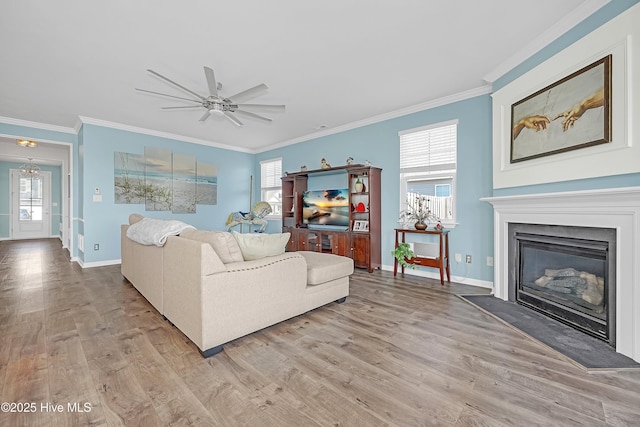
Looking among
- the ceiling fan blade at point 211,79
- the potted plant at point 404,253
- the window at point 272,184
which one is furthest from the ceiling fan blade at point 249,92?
the window at point 272,184

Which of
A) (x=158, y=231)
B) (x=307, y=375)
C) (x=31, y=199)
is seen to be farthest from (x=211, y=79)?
(x=31, y=199)

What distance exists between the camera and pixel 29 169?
A: 802 centimetres

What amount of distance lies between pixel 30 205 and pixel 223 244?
1117cm

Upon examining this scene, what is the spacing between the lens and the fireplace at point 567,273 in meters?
2.07

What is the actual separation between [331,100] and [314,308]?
2972 mm

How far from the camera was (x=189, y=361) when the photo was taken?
1813 millimetres

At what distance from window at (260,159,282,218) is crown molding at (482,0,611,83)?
467 centimetres

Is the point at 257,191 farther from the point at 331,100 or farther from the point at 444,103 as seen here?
the point at 444,103

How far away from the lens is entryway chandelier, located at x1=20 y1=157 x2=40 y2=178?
26.4ft

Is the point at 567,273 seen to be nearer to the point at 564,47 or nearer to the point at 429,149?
the point at 564,47

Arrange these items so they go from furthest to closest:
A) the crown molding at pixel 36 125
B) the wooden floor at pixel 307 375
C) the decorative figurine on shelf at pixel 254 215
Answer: the decorative figurine on shelf at pixel 254 215 → the crown molding at pixel 36 125 → the wooden floor at pixel 307 375

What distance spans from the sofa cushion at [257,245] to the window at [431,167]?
106 inches

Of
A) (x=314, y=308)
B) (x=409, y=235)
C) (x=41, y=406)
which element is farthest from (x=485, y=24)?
(x=41, y=406)

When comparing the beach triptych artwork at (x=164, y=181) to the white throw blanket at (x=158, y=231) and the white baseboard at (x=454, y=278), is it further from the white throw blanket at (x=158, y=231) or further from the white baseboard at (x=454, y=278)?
the white baseboard at (x=454, y=278)
